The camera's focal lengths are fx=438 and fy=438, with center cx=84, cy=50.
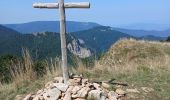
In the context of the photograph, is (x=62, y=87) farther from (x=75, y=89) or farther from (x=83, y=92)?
(x=83, y=92)

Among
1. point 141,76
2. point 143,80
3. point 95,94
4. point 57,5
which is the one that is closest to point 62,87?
point 95,94

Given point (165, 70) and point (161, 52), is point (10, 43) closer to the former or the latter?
point (161, 52)

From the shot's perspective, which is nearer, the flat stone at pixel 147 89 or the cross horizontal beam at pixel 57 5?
the cross horizontal beam at pixel 57 5

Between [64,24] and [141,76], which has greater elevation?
[64,24]

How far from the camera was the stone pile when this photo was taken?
9.37 meters

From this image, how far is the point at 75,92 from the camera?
9.45m

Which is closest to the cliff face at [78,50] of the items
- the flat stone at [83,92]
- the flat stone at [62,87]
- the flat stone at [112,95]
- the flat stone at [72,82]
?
the flat stone at [72,82]

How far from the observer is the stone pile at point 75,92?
369 inches

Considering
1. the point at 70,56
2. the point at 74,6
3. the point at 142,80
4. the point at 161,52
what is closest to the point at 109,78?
the point at 142,80

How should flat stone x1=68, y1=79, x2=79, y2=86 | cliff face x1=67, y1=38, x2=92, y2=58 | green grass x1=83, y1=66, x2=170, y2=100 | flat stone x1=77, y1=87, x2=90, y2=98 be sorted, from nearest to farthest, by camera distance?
flat stone x1=77, y1=87, x2=90, y2=98
flat stone x1=68, y1=79, x2=79, y2=86
green grass x1=83, y1=66, x2=170, y2=100
cliff face x1=67, y1=38, x2=92, y2=58

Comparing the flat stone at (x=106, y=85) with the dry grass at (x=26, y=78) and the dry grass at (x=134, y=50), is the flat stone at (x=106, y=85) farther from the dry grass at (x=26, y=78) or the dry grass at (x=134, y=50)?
the dry grass at (x=134, y=50)

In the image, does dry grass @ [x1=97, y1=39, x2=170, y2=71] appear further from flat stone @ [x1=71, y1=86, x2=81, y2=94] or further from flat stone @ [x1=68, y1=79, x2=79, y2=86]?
flat stone @ [x1=71, y1=86, x2=81, y2=94]

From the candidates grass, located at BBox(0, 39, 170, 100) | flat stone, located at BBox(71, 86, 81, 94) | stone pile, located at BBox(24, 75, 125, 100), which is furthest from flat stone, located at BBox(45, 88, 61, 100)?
grass, located at BBox(0, 39, 170, 100)

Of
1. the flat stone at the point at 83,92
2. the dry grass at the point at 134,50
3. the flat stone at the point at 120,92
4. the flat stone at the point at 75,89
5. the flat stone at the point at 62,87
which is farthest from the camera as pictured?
the dry grass at the point at 134,50
